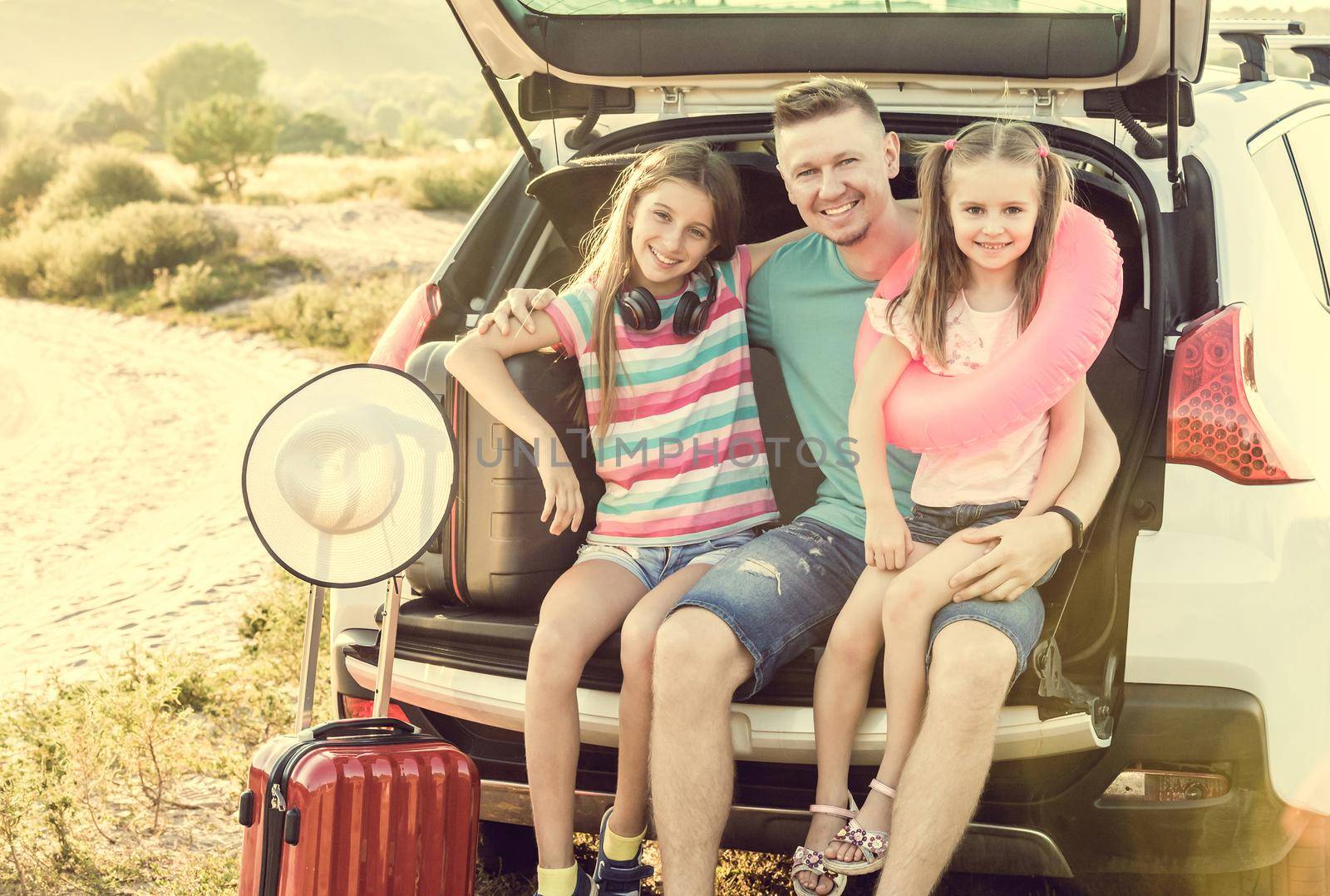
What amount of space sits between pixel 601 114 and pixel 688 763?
1897 millimetres

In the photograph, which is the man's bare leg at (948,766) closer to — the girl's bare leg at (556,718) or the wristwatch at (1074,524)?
the wristwatch at (1074,524)

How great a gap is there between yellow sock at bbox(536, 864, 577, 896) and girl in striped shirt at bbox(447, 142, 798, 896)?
60 mm

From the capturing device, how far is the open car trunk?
234cm

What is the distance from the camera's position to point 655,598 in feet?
8.53

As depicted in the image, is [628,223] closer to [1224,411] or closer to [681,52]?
[681,52]

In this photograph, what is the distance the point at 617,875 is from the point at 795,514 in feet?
3.47

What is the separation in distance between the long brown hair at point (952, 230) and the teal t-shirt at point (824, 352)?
0.80ft

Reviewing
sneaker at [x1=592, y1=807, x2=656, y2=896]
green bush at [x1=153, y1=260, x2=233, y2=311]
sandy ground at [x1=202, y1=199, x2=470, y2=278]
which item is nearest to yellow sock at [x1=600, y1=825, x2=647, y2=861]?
sneaker at [x1=592, y1=807, x2=656, y2=896]

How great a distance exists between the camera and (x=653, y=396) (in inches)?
110

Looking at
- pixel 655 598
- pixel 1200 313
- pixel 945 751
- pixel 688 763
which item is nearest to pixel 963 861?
pixel 945 751

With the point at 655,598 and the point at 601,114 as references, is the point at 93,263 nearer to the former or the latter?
the point at 601,114

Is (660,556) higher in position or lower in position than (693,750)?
higher

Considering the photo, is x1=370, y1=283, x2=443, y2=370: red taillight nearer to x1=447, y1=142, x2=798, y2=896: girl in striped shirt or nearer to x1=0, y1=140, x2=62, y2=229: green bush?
x1=447, y1=142, x2=798, y2=896: girl in striped shirt

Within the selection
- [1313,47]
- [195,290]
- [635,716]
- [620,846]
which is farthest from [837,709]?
[195,290]
